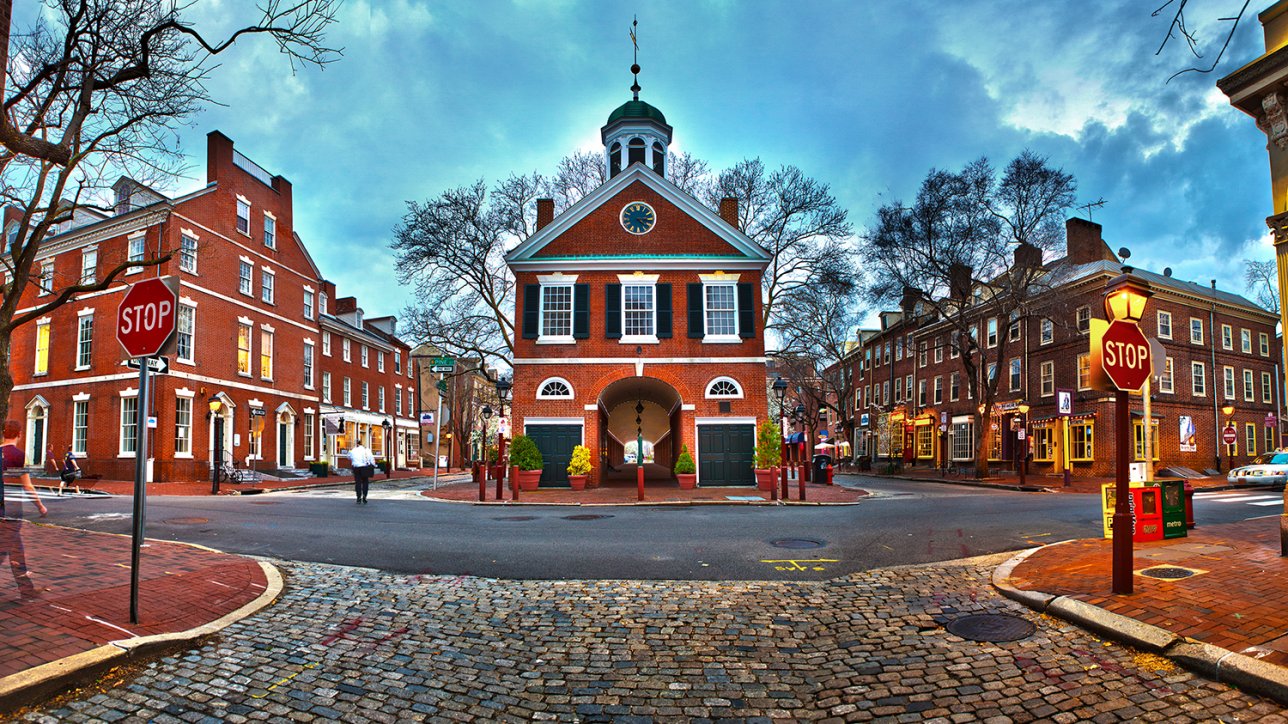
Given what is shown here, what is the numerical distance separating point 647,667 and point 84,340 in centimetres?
3463

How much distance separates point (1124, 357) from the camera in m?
6.66

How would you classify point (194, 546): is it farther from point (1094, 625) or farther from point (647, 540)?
point (1094, 625)

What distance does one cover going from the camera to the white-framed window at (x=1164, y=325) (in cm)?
3575

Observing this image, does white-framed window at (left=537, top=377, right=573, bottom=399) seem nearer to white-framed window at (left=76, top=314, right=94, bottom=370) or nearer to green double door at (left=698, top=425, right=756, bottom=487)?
green double door at (left=698, top=425, right=756, bottom=487)

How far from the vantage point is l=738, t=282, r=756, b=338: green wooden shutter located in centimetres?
2502

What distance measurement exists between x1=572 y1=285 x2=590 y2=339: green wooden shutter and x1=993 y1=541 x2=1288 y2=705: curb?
63.3 feet

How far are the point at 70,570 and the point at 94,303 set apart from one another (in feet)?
94.9

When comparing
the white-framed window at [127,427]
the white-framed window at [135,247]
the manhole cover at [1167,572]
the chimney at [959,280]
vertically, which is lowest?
the manhole cover at [1167,572]

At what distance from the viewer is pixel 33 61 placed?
36.3 ft

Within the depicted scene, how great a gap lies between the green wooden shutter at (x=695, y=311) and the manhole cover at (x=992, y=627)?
62.5 feet

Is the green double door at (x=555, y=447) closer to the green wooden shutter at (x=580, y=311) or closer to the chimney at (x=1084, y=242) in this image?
the green wooden shutter at (x=580, y=311)

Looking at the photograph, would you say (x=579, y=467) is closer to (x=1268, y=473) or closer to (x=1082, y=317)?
(x=1268, y=473)

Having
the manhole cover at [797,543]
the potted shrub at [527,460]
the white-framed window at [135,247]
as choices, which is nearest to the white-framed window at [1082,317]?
the potted shrub at [527,460]

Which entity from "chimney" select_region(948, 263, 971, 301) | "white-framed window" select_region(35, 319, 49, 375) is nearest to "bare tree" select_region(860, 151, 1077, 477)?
"chimney" select_region(948, 263, 971, 301)
